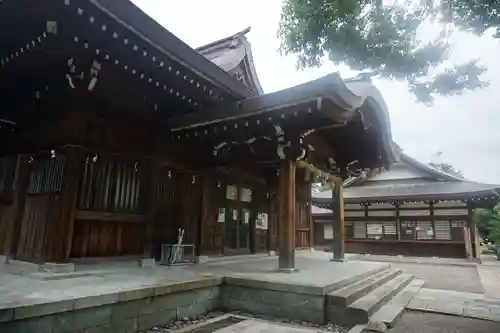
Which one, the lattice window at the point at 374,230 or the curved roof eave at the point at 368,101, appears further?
the lattice window at the point at 374,230

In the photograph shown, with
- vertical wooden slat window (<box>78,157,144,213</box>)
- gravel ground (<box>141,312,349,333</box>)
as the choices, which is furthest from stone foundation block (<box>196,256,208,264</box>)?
gravel ground (<box>141,312,349,333</box>)

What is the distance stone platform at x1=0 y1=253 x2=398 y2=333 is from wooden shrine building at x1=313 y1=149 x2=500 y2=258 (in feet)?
34.2

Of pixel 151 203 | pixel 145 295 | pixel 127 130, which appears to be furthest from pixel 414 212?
pixel 145 295

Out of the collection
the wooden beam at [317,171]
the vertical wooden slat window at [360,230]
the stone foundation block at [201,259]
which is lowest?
the stone foundation block at [201,259]

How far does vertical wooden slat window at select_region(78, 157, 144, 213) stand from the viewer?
489cm

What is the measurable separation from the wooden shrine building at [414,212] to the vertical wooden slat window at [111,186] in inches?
422

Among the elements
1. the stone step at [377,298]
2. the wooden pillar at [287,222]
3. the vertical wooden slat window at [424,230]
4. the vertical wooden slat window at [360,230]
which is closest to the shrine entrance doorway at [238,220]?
Result: the wooden pillar at [287,222]

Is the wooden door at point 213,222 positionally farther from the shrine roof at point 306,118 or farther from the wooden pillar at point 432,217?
the wooden pillar at point 432,217

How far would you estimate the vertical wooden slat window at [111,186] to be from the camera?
4887 millimetres

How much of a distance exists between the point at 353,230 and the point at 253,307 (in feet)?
48.5

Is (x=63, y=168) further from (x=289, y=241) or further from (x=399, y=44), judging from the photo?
(x=399, y=44)

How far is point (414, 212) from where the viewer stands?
54.1ft

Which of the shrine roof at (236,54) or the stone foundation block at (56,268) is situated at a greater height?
the shrine roof at (236,54)

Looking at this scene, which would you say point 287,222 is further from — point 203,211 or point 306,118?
point 203,211
